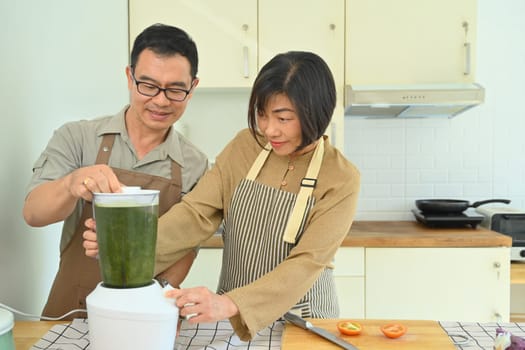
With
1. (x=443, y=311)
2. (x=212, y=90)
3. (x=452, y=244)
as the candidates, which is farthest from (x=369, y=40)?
(x=443, y=311)

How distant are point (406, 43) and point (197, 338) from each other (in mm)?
2093

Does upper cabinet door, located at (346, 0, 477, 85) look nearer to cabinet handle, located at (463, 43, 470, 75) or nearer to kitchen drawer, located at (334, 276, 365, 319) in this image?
cabinet handle, located at (463, 43, 470, 75)

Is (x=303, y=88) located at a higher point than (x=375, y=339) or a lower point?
higher

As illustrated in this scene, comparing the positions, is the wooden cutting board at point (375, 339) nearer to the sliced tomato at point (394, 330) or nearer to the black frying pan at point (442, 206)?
the sliced tomato at point (394, 330)

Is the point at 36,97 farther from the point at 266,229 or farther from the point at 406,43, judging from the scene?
the point at 406,43

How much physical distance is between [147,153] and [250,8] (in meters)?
1.51

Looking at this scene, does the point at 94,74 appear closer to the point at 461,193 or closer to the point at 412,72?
the point at 412,72

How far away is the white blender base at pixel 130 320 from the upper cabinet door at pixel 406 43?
2075mm

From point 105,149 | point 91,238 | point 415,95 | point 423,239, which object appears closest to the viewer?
point 91,238

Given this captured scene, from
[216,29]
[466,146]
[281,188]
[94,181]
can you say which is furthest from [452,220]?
[94,181]

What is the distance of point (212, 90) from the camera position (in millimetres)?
2910

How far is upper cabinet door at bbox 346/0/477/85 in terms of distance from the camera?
276cm

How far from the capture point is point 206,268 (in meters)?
2.61

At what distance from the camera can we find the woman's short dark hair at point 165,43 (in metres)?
1.35
